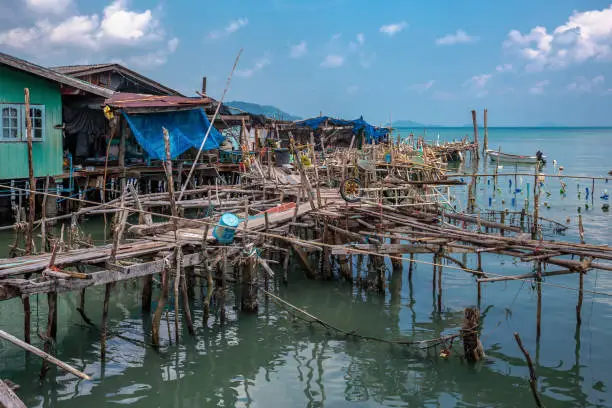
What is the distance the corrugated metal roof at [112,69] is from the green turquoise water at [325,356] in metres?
11.8

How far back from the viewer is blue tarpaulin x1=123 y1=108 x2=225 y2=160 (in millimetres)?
19750

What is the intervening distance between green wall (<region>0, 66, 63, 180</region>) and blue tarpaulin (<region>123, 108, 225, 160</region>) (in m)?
2.46

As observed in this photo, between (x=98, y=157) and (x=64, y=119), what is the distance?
1.78m

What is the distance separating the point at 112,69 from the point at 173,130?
16.9 ft

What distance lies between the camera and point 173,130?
20484 mm

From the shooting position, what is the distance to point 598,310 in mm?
12617

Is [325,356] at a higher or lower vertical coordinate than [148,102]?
lower

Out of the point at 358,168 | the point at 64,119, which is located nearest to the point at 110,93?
the point at 64,119

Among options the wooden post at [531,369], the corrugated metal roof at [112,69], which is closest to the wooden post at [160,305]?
the wooden post at [531,369]

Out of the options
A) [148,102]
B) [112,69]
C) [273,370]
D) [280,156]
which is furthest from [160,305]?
[112,69]

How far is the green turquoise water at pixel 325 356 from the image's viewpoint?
854cm

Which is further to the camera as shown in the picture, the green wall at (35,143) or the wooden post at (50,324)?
the green wall at (35,143)

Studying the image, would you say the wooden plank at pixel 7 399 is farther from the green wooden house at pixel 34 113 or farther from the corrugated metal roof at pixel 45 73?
the corrugated metal roof at pixel 45 73

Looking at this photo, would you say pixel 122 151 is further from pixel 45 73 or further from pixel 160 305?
pixel 160 305
